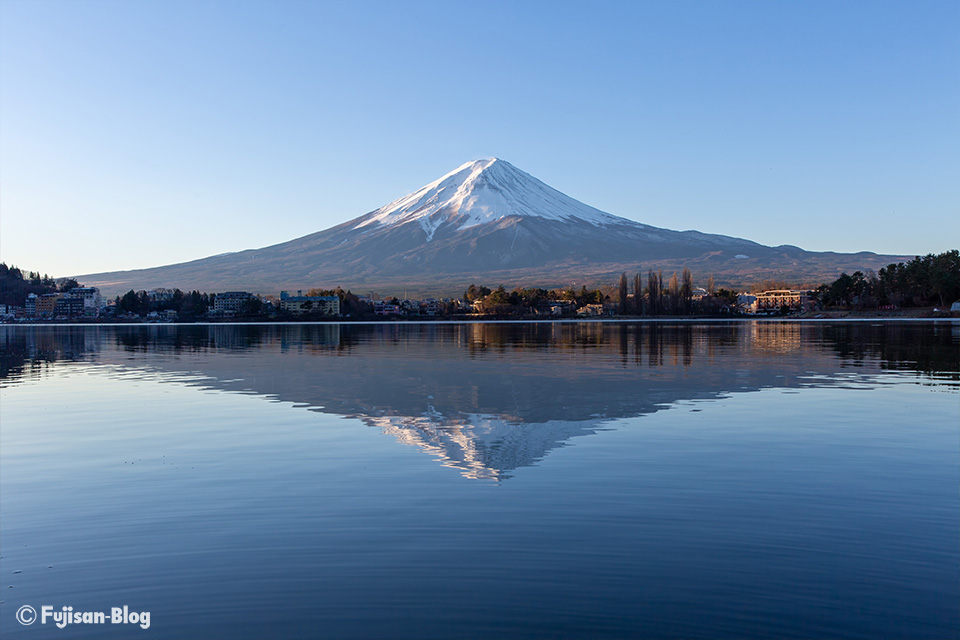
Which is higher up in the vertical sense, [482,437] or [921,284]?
[921,284]

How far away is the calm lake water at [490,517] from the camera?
802cm

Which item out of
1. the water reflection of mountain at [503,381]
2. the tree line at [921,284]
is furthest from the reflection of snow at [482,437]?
the tree line at [921,284]

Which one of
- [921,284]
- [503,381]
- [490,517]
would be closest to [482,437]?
[490,517]

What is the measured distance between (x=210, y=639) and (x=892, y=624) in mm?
7195

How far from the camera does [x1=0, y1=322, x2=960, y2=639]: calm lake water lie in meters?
8.02

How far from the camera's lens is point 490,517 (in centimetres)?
1132

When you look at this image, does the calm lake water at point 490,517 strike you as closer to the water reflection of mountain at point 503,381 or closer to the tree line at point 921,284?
the water reflection of mountain at point 503,381

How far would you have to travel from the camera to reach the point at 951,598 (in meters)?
8.29

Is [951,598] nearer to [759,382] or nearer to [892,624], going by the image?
[892,624]

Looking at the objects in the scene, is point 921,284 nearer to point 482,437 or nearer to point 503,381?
point 503,381

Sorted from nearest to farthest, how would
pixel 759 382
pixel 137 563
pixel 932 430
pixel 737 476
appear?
pixel 137 563 → pixel 737 476 → pixel 932 430 → pixel 759 382

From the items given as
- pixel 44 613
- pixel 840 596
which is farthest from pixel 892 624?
pixel 44 613

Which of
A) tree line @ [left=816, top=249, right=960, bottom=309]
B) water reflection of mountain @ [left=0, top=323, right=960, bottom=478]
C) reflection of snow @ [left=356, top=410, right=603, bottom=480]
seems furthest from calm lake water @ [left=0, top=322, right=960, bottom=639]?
tree line @ [left=816, top=249, right=960, bottom=309]

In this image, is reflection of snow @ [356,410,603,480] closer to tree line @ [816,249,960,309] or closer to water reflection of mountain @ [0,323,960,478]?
water reflection of mountain @ [0,323,960,478]
